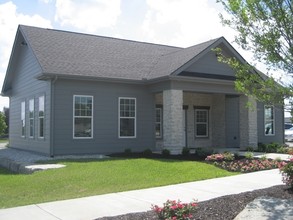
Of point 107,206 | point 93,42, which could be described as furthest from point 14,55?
point 107,206

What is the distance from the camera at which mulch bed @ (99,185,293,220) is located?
6707 millimetres

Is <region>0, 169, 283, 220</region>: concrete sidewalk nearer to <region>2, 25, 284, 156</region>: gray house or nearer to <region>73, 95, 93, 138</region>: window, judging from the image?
<region>2, 25, 284, 156</region>: gray house

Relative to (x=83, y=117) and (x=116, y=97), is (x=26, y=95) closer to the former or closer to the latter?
(x=83, y=117)

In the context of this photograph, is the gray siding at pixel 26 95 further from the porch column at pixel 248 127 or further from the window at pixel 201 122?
the porch column at pixel 248 127

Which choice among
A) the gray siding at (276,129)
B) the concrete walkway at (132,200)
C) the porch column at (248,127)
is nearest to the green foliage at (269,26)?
the concrete walkway at (132,200)

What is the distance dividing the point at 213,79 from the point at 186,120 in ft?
14.3

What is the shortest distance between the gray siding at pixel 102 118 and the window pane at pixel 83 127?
24cm

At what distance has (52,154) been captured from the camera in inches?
679

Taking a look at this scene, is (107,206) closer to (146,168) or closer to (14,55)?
(146,168)

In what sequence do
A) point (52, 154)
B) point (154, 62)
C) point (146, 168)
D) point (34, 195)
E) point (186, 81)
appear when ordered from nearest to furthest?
point (34, 195) → point (146, 168) → point (52, 154) → point (186, 81) → point (154, 62)

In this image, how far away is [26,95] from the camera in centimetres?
2158

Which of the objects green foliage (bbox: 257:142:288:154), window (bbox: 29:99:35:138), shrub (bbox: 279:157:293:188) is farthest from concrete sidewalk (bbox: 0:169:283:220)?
window (bbox: 29:99:35:138)

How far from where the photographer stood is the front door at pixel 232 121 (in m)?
23.4

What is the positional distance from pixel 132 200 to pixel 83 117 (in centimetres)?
1018
